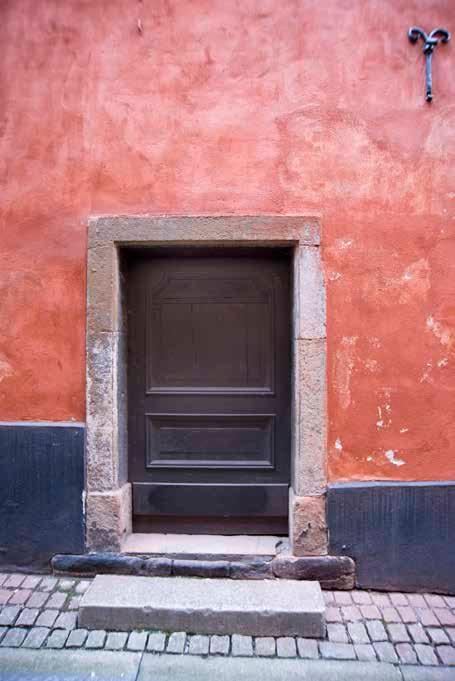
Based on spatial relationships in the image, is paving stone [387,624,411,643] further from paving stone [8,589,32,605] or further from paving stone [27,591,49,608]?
paving stone [8,589,32,605]

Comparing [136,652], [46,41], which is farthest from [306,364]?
[46,41]

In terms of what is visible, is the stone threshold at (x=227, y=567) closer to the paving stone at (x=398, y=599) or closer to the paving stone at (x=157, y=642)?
the paving stone at (x=398, y=599)

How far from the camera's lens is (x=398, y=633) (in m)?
2.46

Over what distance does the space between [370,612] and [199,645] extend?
1024 mm

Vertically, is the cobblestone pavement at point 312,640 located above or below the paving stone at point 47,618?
below

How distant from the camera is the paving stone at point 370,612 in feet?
8.50

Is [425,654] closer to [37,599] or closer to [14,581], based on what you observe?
[37,599]

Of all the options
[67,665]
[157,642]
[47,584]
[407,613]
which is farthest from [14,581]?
[407,613]

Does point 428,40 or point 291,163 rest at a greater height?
point 428,40

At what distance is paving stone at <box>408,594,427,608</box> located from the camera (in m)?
2.71

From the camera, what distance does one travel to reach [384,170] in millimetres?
2869

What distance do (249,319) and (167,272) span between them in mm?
669

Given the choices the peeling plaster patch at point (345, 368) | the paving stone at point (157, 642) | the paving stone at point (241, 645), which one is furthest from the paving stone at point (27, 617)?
the peeling plaster patch at point (345, 368)

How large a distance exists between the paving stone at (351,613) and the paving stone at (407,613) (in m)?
0.25
